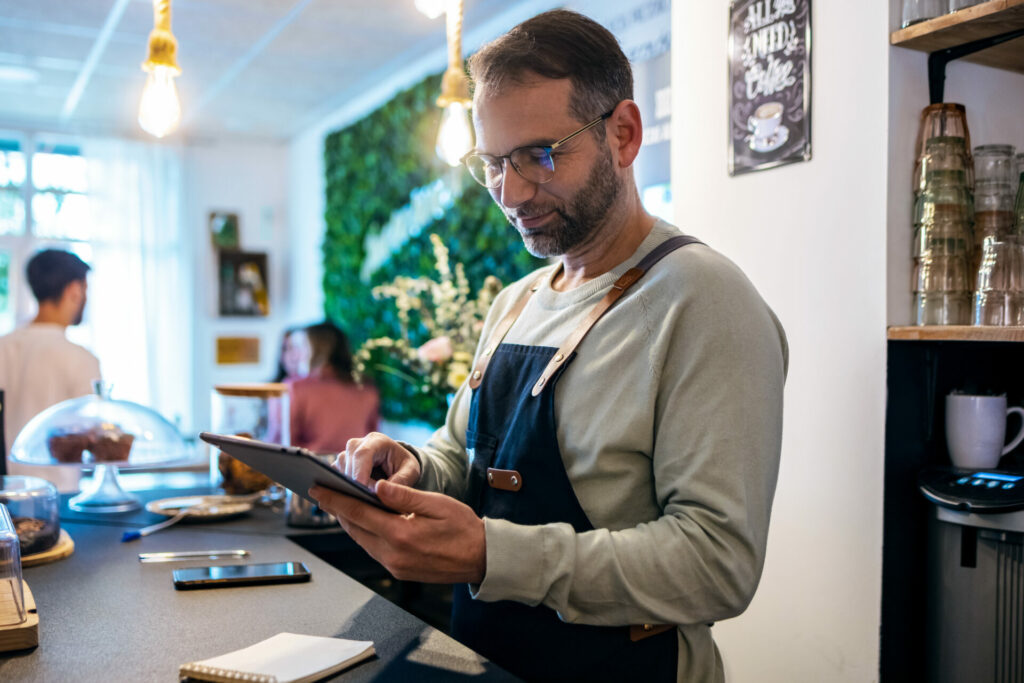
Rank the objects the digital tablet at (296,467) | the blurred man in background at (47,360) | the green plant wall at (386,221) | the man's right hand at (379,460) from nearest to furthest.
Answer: the digital tablet at (296,467), the man's right hand at (379,460), the blurred man in background at (47,360), the green plant wall at (386,221)

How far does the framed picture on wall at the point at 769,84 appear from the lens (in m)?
1.86

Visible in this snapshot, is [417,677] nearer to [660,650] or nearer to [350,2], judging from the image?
[660,650]

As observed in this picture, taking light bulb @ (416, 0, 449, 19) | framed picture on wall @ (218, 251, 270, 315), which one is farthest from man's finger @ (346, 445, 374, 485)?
framed picture on wall @ (218, 251, 270, 315)

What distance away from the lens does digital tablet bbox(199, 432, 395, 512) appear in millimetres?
1107

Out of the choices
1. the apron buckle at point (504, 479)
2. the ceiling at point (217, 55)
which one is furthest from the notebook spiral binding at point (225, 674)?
the ceiling at point (217, 55)

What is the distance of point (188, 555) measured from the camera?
197cm

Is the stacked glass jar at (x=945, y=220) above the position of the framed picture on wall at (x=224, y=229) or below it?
below

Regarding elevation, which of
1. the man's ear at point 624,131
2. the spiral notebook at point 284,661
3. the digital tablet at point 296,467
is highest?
the man's ear at point 624,131

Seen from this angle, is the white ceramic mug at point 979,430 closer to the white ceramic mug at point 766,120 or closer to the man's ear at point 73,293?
the white ceramic mug at point 766,120

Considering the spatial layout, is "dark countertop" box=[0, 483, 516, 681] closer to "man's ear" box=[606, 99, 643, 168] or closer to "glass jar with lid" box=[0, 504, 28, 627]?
"glass jar with lid" box=[0, 504, 28, 627]

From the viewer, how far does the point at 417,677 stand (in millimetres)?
1232

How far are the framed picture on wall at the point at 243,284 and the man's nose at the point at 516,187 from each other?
20.2 feet

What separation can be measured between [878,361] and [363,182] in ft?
14.9

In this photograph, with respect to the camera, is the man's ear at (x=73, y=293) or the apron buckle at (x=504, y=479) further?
the man's ear at (x=73, y=293)
